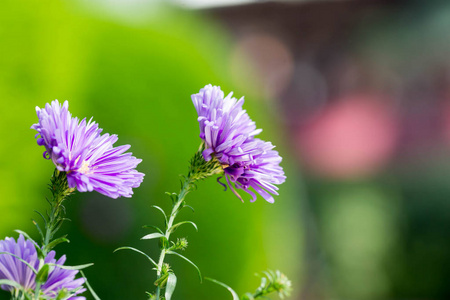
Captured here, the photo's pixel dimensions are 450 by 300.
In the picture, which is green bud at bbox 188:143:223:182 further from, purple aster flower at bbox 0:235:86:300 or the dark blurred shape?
the dark blurred shape

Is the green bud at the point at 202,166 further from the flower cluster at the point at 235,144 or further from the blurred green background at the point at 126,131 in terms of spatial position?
the blurred green background at the point at 126,131

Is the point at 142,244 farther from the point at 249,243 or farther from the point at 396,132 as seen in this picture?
the point at 396,132

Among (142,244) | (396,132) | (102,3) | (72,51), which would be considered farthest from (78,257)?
(396,132)

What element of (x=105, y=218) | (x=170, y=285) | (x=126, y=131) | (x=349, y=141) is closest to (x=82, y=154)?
(x=170, y=285)

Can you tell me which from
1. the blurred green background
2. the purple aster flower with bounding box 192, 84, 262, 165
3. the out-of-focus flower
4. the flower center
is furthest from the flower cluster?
the out-of-focus flower

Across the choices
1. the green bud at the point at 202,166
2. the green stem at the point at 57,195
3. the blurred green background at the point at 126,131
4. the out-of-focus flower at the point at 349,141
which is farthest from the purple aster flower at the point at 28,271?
the out-of-focus flower at the point at 349,141

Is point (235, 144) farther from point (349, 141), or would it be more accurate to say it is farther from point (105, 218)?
point (349, 141)
